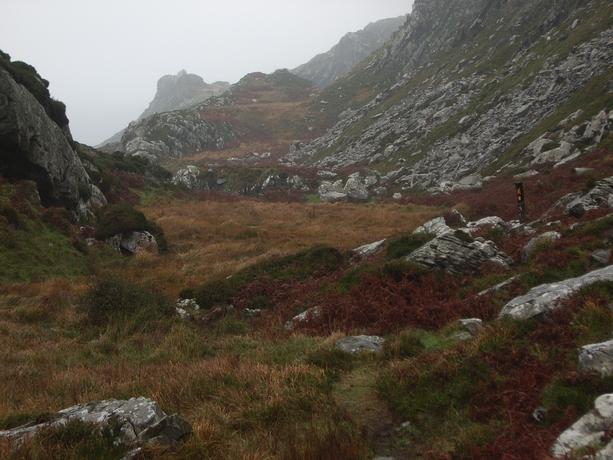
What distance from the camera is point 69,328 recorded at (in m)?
11.5

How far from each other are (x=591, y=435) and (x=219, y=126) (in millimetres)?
95596

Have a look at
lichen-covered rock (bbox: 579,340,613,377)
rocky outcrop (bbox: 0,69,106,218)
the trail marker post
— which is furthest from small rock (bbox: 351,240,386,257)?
rocky outcrop (bbox: 0,69,106,218)

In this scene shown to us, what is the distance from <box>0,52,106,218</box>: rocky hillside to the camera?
2078cm

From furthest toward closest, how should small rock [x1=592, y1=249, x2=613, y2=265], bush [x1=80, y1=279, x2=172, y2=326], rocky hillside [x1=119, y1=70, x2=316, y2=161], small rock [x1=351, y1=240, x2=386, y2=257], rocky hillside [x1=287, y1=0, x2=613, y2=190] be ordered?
rocky hillside [x1=119, y1=70, x2=316, y2=161]
rocky hillside [x1=287, y1=0, x2=613, y2=190]
small rock [x1=351, y1=240, x2=386, y2=257]
bush [x1=80, y1=279, x2=172, y2=326]
small rock [x1=592, y1=249, x2=613, y2=265]

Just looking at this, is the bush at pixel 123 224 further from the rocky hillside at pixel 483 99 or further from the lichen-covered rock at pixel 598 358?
the rocky hillside at pixel 483 99

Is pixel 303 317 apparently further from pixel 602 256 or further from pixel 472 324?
pixel 602 256

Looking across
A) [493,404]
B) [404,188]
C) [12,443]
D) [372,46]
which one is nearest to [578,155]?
[404,188]

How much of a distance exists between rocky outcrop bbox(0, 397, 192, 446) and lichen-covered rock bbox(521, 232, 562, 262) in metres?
10.4

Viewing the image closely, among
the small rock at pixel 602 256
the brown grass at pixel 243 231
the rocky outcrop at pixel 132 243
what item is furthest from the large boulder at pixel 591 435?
the rocky outcrop at pixel 132 243

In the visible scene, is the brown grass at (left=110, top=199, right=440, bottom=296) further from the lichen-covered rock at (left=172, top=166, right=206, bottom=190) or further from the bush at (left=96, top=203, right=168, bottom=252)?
the lichen-covered rock at (left=172, top=166, right=206, bottom=190)

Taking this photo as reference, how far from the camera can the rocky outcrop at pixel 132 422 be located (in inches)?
193

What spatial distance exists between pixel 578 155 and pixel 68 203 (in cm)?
3145

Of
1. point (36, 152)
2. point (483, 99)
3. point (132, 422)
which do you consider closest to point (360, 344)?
point (132, 422)

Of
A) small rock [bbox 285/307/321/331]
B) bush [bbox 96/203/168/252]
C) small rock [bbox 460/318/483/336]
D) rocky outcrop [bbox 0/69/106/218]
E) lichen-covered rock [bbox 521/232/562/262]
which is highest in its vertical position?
rocky outcrop [bbox 0/69/106/218]
